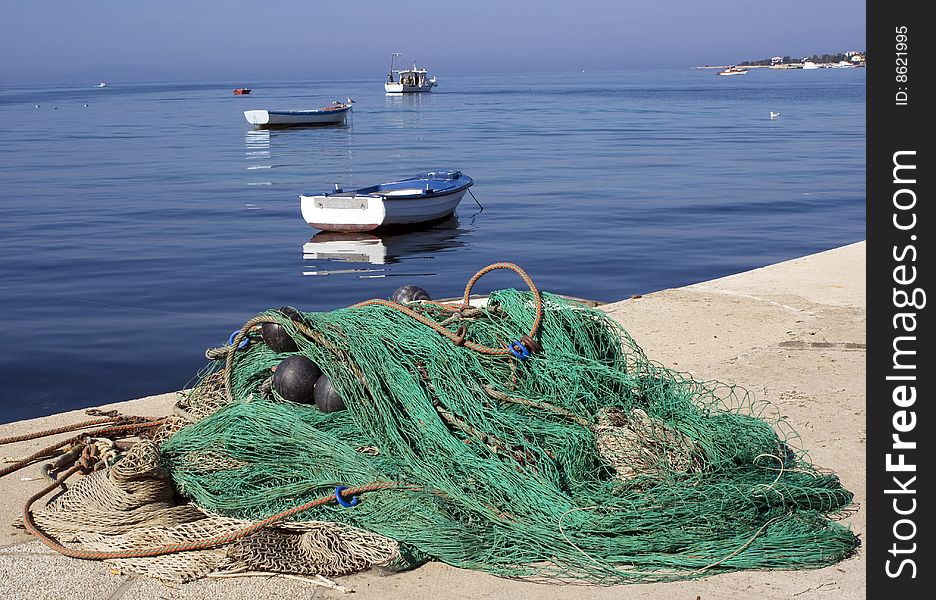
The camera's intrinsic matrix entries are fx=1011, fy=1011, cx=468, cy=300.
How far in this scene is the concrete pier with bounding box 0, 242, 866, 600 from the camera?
4309 mm

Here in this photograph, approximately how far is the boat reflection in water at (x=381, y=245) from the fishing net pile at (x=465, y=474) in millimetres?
13275

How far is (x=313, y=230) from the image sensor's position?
77.5ft

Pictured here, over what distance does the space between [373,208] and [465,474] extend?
17157 millimetres

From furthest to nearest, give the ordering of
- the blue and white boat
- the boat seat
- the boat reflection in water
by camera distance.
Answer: the boat seat, the blue and white boat, the boat reflection in water

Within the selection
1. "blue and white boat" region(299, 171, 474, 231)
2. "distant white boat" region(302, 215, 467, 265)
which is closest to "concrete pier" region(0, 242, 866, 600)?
"distant white boat" region(302, 215, 467, 265)

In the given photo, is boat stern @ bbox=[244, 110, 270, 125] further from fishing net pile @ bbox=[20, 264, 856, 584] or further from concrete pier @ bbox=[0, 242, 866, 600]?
fishing net pile @ bbox=[20, 264, 856, 584]

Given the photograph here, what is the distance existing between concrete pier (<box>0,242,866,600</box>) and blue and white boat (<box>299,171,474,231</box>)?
1123 centimetres

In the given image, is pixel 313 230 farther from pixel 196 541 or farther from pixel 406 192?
pixel 196 541

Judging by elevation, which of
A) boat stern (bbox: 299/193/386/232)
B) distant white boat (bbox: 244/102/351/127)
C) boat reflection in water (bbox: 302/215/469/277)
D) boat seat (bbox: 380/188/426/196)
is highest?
distant white boat (bbox: 244/102/351/127)

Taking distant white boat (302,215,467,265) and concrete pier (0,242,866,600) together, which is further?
distant white boat (302,215,467,265)

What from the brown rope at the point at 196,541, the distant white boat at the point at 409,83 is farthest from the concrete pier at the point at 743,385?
the distant white boat at the point at 409,83

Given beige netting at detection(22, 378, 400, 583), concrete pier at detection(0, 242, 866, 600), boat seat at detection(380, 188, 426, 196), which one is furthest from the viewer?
boat seat at detection(380, 188, 426, 196)

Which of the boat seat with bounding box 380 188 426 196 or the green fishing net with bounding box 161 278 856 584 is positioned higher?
the boat seat with bounding box 380 188 426 196

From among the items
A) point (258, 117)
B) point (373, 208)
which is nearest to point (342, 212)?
point (373, 208)
